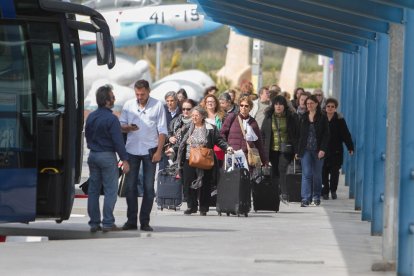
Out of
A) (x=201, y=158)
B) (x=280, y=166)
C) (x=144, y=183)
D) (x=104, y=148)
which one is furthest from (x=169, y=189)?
(x=104, y=148)

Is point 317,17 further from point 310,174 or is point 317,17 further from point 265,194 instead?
point 310,174

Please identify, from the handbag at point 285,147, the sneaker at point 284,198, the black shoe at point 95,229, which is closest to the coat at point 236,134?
the handbag at point 285,147

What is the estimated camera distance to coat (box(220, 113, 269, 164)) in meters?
21.3

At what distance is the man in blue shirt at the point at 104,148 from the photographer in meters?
16.6

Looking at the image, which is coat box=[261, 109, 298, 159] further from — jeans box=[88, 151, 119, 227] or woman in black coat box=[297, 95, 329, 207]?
jeans box=[88, 151, 119, 227]

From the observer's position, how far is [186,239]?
16.6m

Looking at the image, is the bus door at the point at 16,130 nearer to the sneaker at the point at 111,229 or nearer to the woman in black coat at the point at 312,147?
the sneaker at the point at 111,229

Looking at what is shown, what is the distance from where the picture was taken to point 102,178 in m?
16.8

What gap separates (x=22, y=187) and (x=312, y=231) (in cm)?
364

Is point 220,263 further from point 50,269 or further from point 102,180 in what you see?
point 102,180

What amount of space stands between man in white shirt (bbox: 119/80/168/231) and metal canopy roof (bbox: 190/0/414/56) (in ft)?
5.27

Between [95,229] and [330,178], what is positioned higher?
[330,178]

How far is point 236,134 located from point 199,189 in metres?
1.20

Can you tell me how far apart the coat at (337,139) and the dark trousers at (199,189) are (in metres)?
4.46
